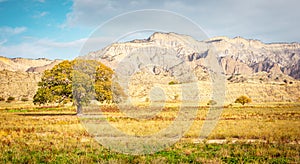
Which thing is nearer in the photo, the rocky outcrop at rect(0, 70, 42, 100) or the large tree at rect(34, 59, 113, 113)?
the large tree at rect(34, 59, 113, 113)

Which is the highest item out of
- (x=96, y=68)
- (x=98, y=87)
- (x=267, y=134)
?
(x=96, y=68)

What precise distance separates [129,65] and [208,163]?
11.6 metres

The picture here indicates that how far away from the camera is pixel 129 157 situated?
13.1 meters

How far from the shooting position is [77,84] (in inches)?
1314

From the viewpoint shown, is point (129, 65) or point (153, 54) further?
point (153, 54)

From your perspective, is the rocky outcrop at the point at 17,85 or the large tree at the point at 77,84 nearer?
the large tree at the point at 77,84

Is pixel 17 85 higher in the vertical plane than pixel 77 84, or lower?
higher

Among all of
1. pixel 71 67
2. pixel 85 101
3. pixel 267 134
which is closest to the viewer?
pixel 267 134

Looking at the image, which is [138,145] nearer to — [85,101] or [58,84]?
[85,101]

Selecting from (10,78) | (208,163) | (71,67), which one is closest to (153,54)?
(208,163)

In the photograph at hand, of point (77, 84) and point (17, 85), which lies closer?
point (77, 84)

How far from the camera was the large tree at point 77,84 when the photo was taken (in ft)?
112

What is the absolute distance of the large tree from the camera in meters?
34.1

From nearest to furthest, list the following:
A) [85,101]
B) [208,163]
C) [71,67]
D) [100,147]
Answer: [208,163], [100,147], [85,101], [71,67]
